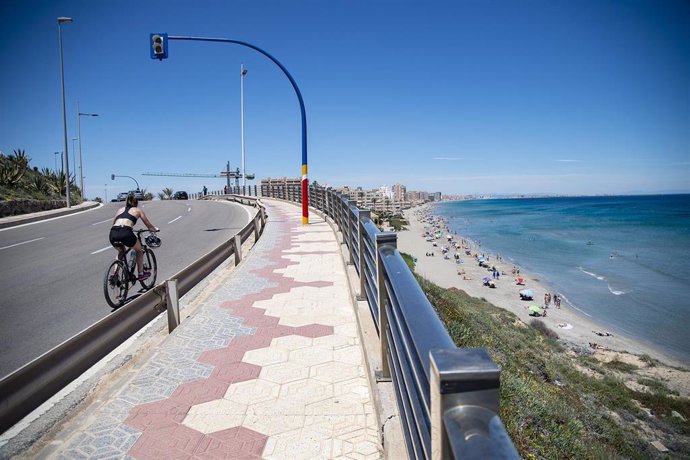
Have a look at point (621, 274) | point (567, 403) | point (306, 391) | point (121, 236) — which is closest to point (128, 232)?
point (121, 236)

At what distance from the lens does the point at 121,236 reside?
6.36 metres

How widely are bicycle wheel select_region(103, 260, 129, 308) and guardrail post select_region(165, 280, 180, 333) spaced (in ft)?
5.28

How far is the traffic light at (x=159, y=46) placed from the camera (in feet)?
40.1

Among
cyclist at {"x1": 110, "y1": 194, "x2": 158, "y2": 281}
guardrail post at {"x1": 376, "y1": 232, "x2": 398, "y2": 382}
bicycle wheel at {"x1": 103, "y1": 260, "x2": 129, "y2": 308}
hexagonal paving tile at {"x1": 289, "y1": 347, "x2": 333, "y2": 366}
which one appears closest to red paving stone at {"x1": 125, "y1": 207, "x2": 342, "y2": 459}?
hexagonal paving tile at {"x1": 289, "y1": 347, "x2": 333, "y2": 366}

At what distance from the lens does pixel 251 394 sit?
347cm

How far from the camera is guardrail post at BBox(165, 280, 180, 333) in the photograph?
4887 mm

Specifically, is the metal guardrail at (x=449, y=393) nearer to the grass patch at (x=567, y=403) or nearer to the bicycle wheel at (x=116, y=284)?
the grass patch at (x=567, y=403)

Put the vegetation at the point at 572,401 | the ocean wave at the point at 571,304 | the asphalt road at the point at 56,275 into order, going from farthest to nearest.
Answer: the ocean wave at the point at 571,304 → the asphalt road at the point at 56,275 → the vegetation at the point at 572,401

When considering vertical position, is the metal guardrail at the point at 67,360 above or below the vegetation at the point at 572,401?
above

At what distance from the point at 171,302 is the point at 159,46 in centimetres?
1032

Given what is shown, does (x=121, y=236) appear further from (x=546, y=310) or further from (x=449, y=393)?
(x=546, y=310)

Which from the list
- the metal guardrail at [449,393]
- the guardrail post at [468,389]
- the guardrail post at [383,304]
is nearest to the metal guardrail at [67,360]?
the guardrail post at [383,304]

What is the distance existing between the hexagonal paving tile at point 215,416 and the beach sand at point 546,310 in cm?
1721

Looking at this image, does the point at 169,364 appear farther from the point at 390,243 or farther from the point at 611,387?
the point at 611,387
